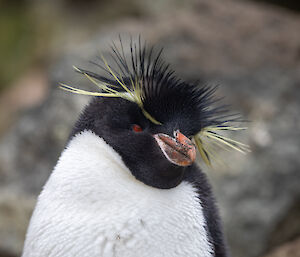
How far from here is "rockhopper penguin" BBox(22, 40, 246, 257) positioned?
5.22 ft

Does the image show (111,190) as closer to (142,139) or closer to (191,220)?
(142,139)

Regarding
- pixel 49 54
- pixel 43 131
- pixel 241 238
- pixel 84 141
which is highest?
pixel 84 141

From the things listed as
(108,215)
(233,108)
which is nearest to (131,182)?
(108,215)

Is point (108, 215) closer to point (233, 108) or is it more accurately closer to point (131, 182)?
point (131, 182)

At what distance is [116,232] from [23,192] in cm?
261

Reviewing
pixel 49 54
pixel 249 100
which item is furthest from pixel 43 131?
pixel 49 54

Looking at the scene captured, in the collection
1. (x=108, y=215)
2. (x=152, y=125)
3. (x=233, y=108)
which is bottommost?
(x=233, y=108)

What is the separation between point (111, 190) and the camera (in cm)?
162

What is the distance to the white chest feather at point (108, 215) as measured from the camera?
1.59 m

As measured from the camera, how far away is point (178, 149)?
5.09 feet

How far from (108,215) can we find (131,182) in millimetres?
138

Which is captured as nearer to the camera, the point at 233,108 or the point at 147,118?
the point at 147,118

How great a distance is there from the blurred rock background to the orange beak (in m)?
1.98

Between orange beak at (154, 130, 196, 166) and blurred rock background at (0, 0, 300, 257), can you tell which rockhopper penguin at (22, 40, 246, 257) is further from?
blurred rock background at (0, 0, 300, 257)
